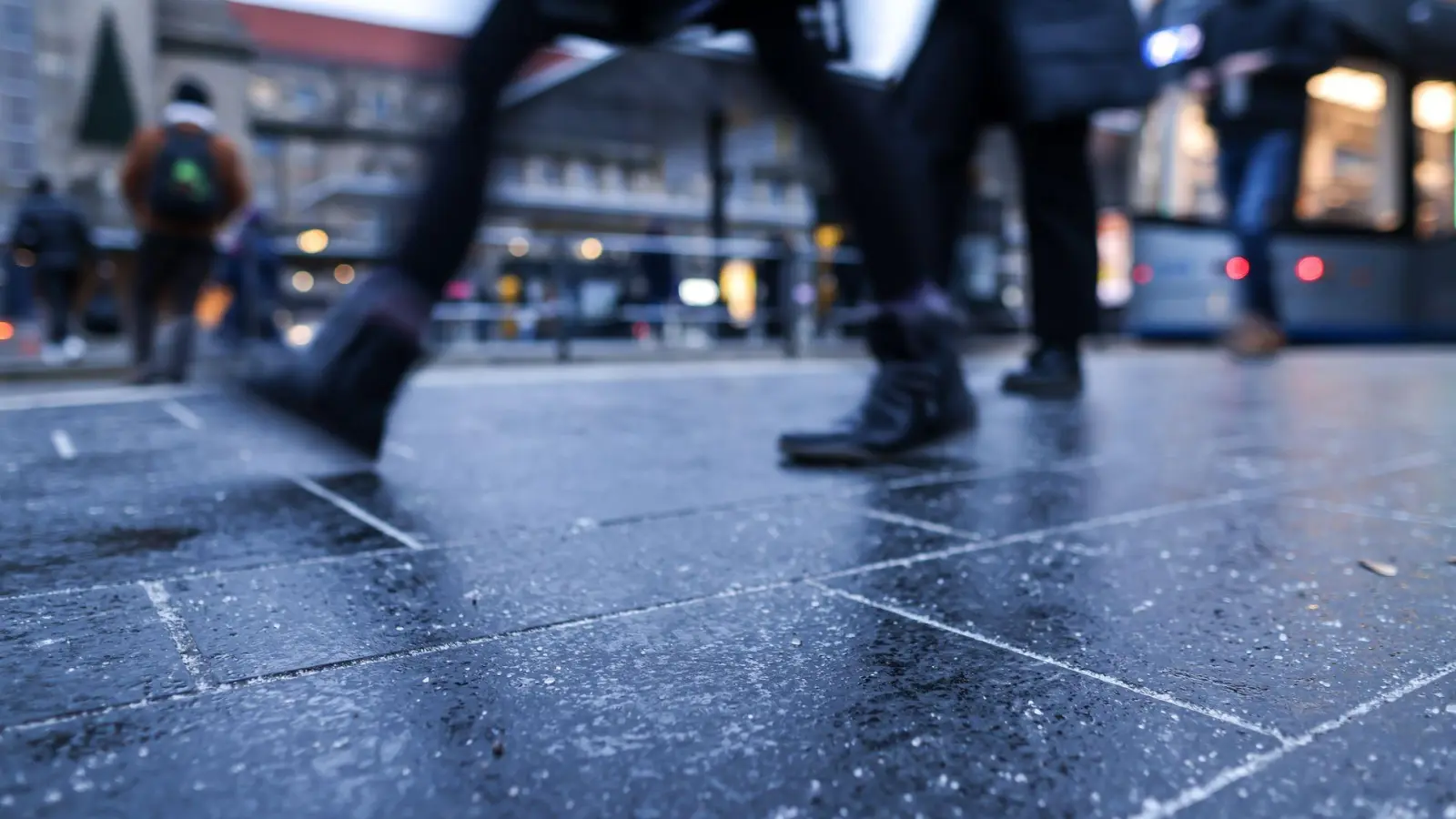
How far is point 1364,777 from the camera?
733 millimetres

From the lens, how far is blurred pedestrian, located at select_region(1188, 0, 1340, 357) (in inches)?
237

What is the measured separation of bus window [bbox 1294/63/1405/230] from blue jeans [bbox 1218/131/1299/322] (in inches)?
118

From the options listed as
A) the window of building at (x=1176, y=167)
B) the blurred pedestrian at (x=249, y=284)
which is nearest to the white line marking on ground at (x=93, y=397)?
the blurred pedestrian at (x=249, y=284)

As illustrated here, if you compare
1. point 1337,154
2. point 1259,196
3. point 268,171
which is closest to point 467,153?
point 1259,196

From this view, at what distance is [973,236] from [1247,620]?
30.9 ft

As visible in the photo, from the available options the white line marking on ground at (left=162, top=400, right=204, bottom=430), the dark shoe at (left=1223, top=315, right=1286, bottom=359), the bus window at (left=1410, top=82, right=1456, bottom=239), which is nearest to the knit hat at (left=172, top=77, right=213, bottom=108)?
the white line marking on ground at (left=162, top=400, right=204, bottom=430)

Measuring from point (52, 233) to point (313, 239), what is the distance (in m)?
28.3

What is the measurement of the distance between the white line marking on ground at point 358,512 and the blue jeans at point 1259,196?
5633mm

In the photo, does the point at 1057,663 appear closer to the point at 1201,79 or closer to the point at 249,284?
the point at 1201,79

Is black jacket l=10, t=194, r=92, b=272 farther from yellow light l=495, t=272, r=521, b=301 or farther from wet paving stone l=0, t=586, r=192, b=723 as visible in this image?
wet paving stone l=0, t=586, r=192, b=723

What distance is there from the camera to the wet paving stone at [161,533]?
1305mm

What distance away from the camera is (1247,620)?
43.6 inches

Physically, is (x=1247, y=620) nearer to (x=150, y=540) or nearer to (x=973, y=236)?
(x=150, y=540)

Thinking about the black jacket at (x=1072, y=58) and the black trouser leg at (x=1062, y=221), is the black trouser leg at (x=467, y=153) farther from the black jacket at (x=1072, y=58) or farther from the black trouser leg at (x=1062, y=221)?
the black trouser leg at (x=1062, y=221)
